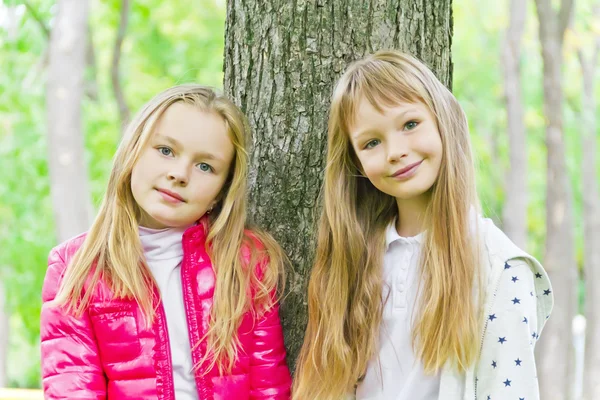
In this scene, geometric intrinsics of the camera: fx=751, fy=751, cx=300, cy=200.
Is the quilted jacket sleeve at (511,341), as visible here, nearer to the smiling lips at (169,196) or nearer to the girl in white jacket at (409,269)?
the girl in white jacket at (409,269)

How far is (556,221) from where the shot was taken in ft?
31.0

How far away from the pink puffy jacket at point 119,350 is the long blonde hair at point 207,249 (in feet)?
0.12

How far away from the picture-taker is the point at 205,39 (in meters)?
15.2

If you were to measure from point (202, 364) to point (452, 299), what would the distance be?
31.9 inches

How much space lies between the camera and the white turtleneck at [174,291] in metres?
2.41

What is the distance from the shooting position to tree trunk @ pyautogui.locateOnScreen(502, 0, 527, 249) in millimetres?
10391

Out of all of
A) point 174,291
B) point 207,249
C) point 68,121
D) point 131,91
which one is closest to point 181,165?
point 207,249

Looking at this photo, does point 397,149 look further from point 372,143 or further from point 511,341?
point 511,341

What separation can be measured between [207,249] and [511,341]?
100 centimetres

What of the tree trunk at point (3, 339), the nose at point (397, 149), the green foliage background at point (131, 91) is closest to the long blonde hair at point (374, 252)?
the nose at point (397, 149)

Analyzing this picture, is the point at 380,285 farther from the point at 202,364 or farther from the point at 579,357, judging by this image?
the point at 579,357

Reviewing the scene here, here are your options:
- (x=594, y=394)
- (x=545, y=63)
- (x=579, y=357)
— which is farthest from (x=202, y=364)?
(x=579, y=357)

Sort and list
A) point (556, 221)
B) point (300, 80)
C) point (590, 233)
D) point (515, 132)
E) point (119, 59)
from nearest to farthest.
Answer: point (300, 80), point (556, 221), point (515, 132), point (590, 233), point (119, 59)

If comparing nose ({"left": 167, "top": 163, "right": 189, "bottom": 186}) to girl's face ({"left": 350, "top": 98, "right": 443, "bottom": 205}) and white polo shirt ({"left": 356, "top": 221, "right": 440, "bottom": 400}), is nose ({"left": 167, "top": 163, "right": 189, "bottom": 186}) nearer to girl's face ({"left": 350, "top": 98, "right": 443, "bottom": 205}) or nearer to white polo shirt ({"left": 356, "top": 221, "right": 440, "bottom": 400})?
girl's face ({"left": 350, "top": 98, "right": 443, "bottom": 205})
